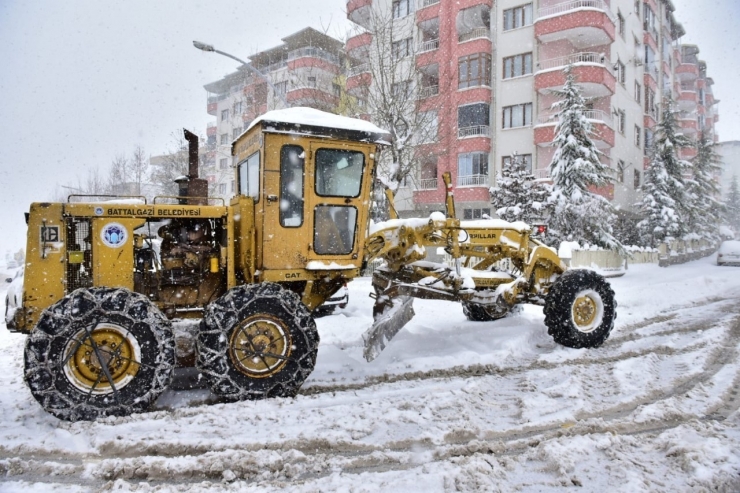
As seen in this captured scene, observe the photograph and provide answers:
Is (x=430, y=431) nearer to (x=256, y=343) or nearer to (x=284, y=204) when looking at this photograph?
(x=256, y=343)

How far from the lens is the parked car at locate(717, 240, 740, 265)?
25953 mm

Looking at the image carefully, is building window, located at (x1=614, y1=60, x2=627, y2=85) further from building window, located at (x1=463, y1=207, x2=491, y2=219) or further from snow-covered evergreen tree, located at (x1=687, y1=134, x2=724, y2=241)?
snow-covered evergreen tree, located at (x1=687, y1=134, x2=724, y2=241)

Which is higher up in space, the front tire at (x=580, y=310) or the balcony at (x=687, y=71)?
the balcony at (x=687, y=71)

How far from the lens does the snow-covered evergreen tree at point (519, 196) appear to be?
21.9 m

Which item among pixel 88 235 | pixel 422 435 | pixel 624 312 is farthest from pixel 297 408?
pixel 624 312

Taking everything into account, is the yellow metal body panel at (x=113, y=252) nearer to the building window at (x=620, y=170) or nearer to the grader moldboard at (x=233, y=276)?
the grader moldboard at (x=233, y=276)

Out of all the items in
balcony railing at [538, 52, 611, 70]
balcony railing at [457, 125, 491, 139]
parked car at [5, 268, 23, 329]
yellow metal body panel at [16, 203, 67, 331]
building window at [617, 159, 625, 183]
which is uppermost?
balcony railing at [538, 52, 611, 70]

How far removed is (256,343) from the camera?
16.1ft

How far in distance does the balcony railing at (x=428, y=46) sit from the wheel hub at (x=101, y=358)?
26.8m

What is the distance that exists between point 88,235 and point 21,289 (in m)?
0.83

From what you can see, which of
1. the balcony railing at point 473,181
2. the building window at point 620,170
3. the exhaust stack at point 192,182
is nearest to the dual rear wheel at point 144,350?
the exhaust stack at point 192,182

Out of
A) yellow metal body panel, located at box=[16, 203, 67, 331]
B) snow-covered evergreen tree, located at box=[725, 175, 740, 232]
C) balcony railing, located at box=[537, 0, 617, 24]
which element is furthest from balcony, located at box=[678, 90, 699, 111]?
yellow metal body panel, located at box=[16, 203, 67, 331]

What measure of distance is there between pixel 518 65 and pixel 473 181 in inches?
262

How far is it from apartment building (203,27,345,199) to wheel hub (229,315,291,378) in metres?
4.93
